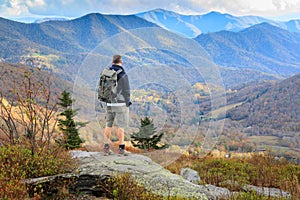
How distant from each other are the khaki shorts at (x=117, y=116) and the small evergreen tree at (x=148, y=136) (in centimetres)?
39

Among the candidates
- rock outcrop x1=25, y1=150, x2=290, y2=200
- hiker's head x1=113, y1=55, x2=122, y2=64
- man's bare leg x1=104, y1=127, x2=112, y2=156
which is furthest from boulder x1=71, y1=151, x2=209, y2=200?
hiker's head x1=113, y1=55, x2=122, y2=64

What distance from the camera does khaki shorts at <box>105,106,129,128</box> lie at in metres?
6.34

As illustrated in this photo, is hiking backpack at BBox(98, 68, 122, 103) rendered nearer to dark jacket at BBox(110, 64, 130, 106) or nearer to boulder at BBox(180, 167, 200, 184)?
dark jacket at BBox(110, 64, 130, 106)

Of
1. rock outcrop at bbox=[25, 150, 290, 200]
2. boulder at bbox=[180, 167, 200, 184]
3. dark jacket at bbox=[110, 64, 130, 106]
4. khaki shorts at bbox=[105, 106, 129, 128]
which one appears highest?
dark jacket at bbox=[110, 64, 130, 106]

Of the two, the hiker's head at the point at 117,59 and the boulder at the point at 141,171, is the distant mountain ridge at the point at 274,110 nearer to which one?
the boulder at the point at 141,171

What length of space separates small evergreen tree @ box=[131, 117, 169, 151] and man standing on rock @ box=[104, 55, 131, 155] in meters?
0.37

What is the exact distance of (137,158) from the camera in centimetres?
696

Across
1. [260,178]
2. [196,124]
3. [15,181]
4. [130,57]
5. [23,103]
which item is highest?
[130,57]

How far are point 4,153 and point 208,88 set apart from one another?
444 cm

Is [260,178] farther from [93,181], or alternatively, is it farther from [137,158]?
[93,181]

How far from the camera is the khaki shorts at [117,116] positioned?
634 cm

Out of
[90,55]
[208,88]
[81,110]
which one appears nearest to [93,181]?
[81,110]

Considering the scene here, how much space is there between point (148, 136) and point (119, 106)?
102 centimetres

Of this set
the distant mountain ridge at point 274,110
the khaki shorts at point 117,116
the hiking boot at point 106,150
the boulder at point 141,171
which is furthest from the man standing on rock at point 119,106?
the distant mountain ridge at point 274,110
